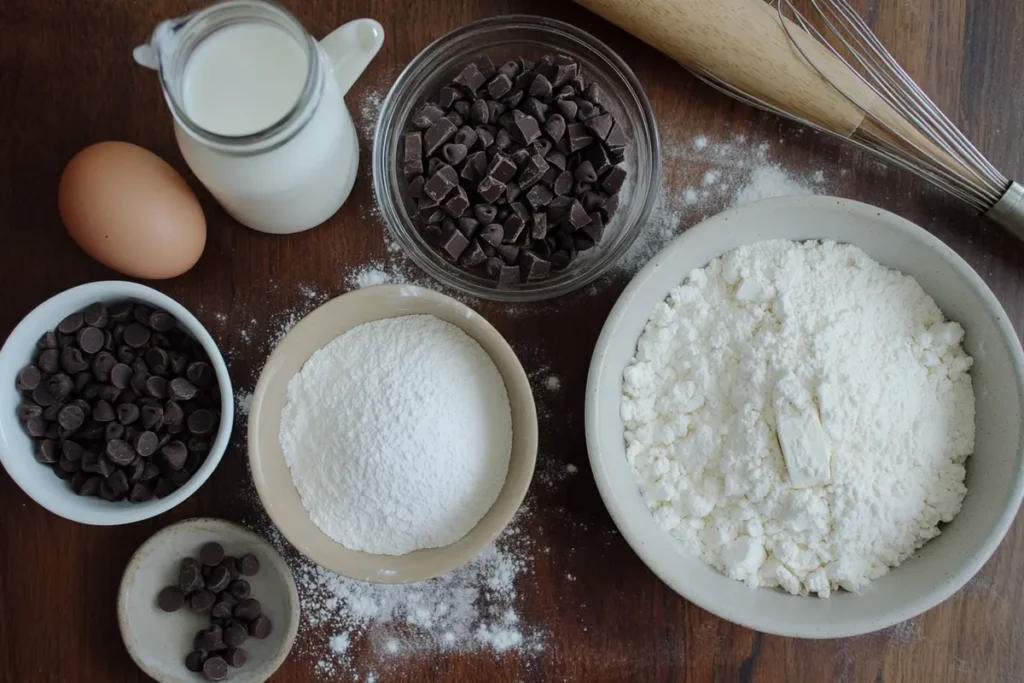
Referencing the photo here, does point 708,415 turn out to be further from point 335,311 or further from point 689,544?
point 335,311

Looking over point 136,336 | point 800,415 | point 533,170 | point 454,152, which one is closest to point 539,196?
point 533,170

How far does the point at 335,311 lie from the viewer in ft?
3.90

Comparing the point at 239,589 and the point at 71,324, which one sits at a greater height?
the point at 71,324

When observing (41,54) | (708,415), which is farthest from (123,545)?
(708,415)

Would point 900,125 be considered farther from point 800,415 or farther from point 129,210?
point 129,210

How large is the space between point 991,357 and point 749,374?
349 millimetres

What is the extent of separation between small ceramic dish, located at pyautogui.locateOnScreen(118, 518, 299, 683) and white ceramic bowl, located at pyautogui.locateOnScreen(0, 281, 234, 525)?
3.8 inches

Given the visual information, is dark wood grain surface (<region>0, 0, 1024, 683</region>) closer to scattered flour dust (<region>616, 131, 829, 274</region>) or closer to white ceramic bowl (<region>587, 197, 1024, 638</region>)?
scattered flour dust (<region>616, 131, 829, 274</region>)

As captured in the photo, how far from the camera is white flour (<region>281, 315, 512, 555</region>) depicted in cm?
113

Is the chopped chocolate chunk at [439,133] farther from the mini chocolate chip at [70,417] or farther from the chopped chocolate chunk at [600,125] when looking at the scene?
the mini chocolate chip at [70,417]

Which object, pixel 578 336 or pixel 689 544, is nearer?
pixel 689 544

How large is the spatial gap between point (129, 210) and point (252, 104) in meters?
0.23

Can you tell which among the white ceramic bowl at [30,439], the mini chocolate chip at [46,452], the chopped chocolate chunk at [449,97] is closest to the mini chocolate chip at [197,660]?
the white ceramic bowl at [30,439]

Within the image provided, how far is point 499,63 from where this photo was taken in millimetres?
1343
